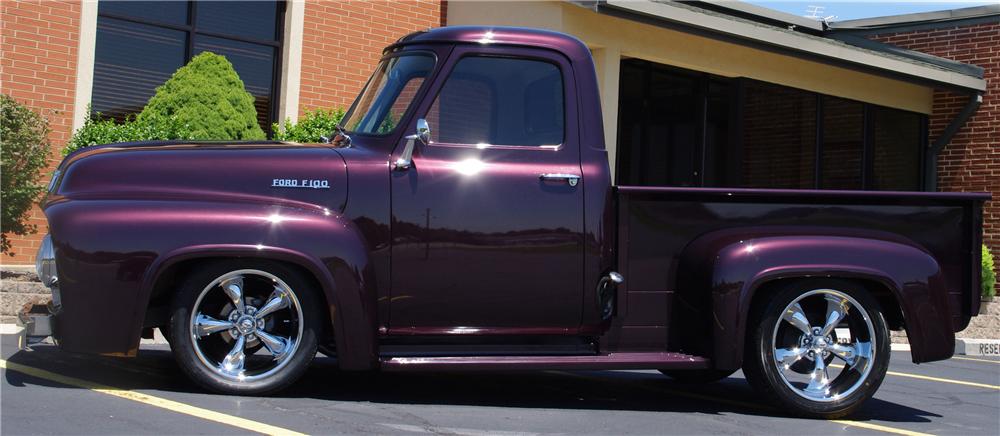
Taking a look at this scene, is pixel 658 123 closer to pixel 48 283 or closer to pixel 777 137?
pixel 777 137

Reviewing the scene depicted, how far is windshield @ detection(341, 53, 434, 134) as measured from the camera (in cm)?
583

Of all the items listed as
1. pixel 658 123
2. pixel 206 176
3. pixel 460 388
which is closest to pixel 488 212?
pixel 460 388

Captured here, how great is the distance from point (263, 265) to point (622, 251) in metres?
1.89

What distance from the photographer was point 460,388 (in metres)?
6.45

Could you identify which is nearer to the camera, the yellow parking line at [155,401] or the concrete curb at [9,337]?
the yellow parking line at [155,401]

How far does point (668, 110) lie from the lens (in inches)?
628

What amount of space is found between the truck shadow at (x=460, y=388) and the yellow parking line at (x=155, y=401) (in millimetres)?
69

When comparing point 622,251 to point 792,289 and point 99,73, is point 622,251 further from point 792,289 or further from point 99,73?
point 99,73

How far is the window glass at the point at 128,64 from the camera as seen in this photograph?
38.9 ft

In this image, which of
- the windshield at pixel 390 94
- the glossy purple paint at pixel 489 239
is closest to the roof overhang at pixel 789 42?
the windshield at pixel 390 94

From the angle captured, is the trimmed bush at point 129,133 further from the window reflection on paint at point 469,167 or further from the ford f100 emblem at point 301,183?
the window reflection on paint at point 469,167

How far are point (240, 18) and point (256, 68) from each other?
0.62 m

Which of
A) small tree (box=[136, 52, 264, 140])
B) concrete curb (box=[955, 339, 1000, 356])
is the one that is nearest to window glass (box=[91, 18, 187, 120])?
small tree (box=[136, 52, 264, 140])

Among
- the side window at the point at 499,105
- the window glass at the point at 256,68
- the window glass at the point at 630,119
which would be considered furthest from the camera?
the window glass at the point at 630,119
